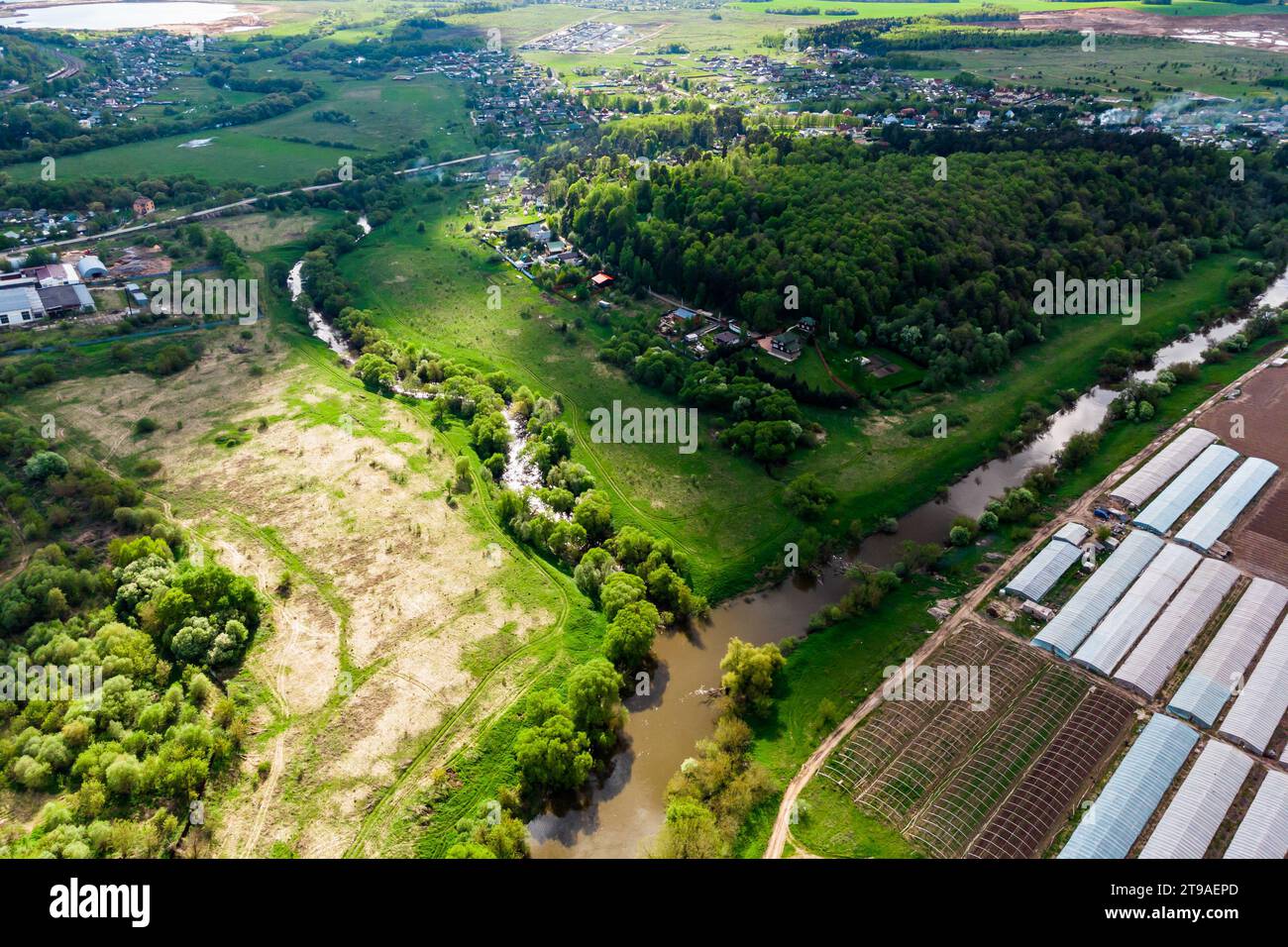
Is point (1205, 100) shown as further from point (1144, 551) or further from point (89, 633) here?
point (89, 633)

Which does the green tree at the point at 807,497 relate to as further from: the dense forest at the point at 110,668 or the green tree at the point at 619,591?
the dense forest at the point at 110,668

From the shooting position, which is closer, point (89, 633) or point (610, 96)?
point (89, 633)

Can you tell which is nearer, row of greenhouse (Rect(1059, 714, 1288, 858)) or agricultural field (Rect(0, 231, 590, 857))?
row of greenhouse (Rect(1059, 714, 1288, 858))

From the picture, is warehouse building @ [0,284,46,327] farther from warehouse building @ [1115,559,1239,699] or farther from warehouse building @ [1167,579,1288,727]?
warehouse building @ [1167,579,1288,727]

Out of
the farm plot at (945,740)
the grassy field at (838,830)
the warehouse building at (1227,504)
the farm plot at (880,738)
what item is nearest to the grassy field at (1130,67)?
the warehouse building at (1227,504)

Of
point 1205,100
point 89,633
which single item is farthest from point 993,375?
point 1205,100

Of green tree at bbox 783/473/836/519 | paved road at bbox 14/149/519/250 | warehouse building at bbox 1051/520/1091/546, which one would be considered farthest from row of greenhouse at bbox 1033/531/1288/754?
paved road at bbox 14/149/519/250

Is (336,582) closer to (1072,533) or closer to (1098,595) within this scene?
(1098,595)
